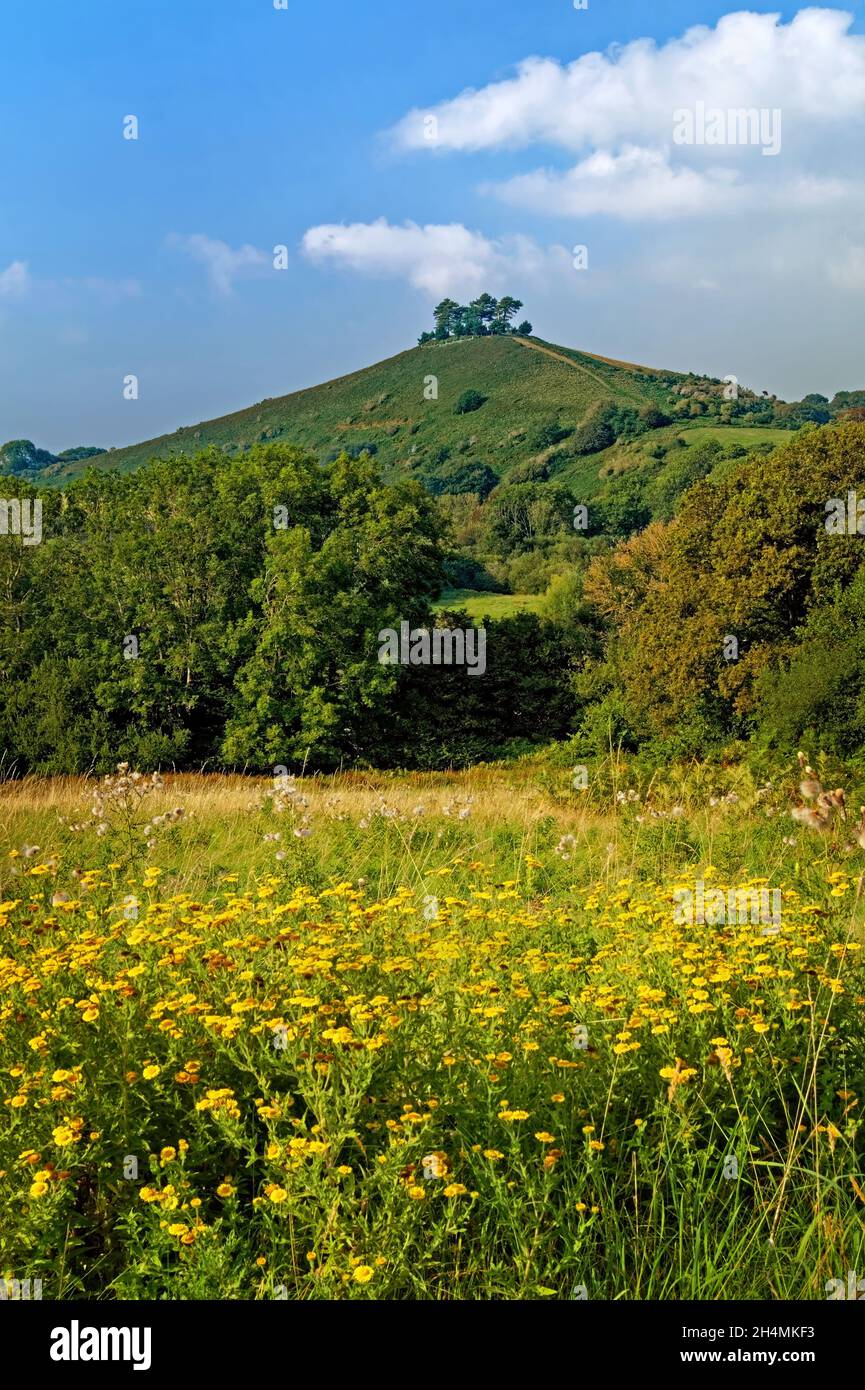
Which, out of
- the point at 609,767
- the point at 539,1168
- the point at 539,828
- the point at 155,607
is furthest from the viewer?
the point at 155,607

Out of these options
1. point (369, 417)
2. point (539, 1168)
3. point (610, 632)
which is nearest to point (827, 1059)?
point (539, 1168)

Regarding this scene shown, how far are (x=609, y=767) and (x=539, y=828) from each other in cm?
968

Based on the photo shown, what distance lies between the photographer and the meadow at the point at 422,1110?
2881 mm

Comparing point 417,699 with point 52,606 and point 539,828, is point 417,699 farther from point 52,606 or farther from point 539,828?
point 539,828

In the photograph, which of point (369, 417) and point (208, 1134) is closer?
point (208, 1134)

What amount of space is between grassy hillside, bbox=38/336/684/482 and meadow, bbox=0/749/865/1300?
105580 millimetres

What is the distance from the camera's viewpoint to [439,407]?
421ft

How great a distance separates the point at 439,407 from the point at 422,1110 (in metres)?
130

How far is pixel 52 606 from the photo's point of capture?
28.1 meters

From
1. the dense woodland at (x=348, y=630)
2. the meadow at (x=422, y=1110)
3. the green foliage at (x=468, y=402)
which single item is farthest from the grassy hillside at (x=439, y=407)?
the meadow at (x=422, y=1110)

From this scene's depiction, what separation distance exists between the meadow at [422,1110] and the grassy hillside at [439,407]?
106 m

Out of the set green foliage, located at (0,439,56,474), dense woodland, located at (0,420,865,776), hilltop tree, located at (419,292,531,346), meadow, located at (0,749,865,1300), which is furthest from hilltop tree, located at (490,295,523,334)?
meadow, located at (0,749,865,1300)

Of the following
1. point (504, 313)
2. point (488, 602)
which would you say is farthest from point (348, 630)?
point (504, 313)
